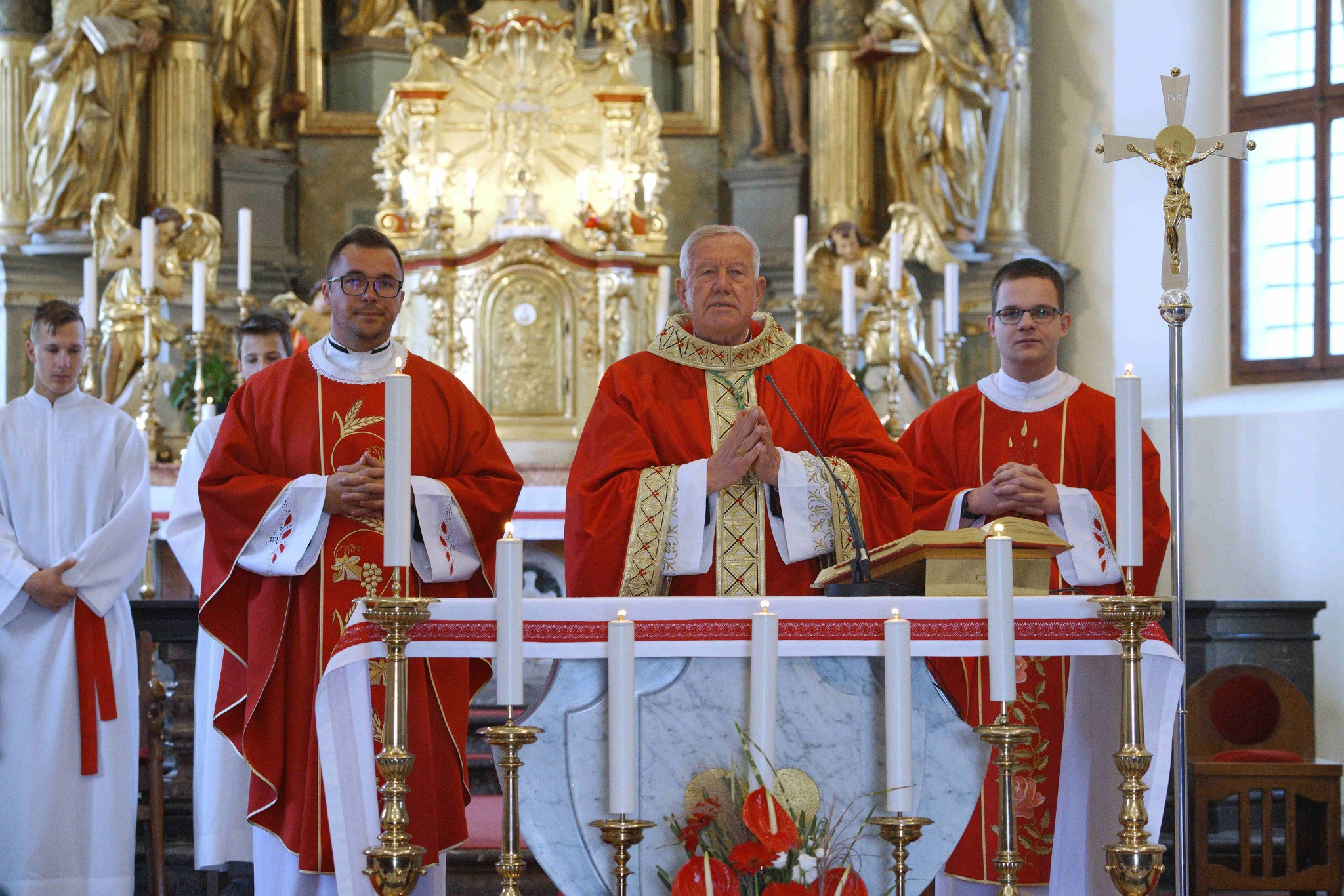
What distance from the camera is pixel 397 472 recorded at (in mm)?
2736

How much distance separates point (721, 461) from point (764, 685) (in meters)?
0.87

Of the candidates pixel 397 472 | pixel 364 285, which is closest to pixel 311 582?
pixel 364 285

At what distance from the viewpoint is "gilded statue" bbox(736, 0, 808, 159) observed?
31.2 feet

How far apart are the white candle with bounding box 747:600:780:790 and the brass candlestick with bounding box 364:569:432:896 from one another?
549mm

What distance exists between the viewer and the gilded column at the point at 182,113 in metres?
9.21

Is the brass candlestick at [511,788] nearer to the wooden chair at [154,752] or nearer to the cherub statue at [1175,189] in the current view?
the cherub statue at [1175,189]

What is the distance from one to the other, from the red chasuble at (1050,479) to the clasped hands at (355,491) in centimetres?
128

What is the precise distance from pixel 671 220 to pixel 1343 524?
161 inches

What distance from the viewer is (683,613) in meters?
2.87

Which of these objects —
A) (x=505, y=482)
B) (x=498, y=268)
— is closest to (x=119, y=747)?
(x=505, y=482)

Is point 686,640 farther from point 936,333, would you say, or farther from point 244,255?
point 936,333

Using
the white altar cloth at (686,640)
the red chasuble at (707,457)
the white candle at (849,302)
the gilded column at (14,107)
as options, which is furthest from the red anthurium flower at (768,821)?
the gilded column at (14,107)

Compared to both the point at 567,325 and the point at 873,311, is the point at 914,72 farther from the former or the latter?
the point at 567,325

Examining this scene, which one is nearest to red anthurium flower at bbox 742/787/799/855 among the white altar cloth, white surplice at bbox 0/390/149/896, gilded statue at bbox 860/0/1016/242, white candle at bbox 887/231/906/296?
the white altar cloth
